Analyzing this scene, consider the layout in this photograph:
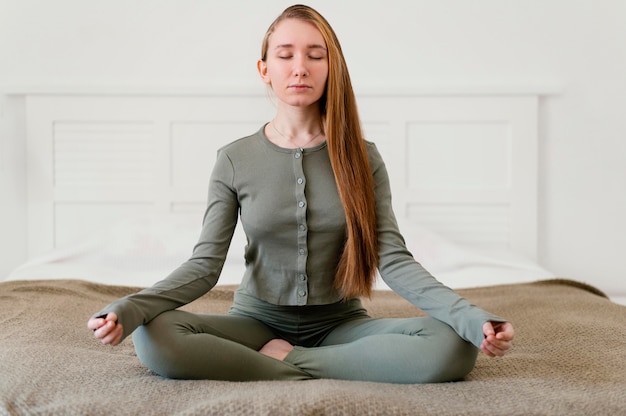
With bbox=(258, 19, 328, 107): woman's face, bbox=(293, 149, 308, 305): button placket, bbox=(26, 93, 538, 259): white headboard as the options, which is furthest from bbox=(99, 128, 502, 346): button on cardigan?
bbox=(26, 93, 538, 259): white headboard

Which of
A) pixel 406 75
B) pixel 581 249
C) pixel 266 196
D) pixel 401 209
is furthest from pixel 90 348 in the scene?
pixel 581 249

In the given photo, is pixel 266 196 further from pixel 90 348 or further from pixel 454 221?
pixel 454 221

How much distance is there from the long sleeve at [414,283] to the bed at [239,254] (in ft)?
0.32

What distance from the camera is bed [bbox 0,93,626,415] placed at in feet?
3.50

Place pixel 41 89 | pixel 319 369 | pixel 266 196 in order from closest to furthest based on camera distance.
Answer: pixel 319 369, pixel 266 196, pixel 41 89

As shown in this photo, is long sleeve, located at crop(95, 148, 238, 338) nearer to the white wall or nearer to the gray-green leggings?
the gray-green leggings

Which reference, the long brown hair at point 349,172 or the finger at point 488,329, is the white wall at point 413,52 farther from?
the finger at point 488,329

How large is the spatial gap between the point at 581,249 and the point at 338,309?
1759 millimetres

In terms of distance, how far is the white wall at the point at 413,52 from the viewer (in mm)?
2859

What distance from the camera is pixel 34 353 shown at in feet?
4.27

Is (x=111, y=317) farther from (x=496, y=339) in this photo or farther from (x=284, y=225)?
(x=496, y=339)

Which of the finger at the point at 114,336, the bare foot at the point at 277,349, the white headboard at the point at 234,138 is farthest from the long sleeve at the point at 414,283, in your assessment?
the white headboard at the point at 234,138

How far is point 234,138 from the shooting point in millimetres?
2852

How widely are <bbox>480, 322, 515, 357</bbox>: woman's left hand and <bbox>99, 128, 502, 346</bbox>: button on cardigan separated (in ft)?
0.79
